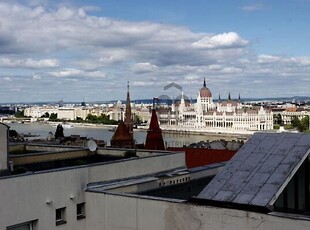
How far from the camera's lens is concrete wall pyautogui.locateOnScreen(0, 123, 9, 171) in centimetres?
980

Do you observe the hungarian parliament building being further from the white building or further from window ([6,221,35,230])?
window ([6,221,35,230])

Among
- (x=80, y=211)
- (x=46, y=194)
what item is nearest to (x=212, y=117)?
(x=80, y=211)

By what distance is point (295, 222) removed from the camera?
6.86 metres

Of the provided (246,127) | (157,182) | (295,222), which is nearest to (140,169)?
(157,182)

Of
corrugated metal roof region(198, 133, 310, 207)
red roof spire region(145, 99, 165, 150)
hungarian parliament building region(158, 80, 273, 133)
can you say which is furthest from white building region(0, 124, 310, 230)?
hungarian parliament building region(158, 80, 273, 133)

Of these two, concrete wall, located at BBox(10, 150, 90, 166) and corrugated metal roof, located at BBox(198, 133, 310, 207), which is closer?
corrugated metal roof, located at BBox(198, 133, 310, 207)

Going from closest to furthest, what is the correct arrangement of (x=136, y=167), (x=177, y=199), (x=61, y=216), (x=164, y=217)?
(x=164, y=217) → (x=177, y=199) → (x=61, y=216) → (x=136, y=167)

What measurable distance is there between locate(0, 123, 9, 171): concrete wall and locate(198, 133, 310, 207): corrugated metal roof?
4200 mm

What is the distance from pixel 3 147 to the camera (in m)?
9.95

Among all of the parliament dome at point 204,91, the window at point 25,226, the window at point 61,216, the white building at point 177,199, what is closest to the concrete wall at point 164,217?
the white building at point 177,199

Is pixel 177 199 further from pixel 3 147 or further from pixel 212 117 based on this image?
pixel 212 117

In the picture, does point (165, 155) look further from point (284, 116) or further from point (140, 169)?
point (284, 116)

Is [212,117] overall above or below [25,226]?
above

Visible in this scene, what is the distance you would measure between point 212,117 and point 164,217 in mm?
136223
